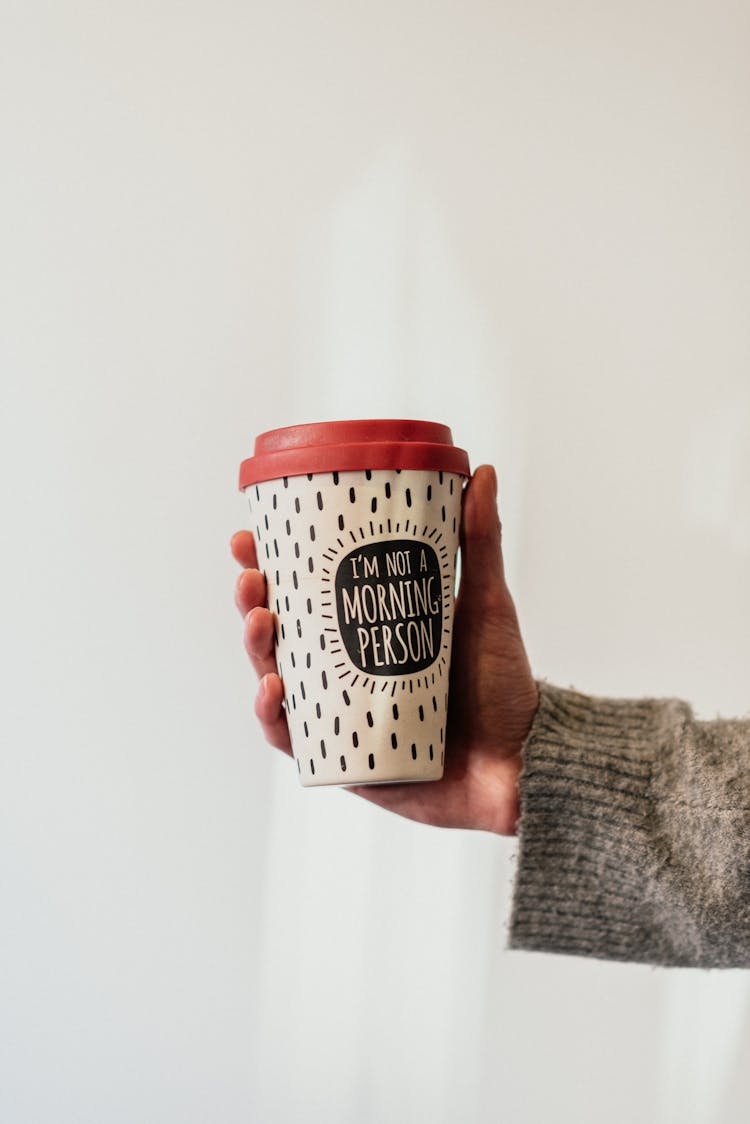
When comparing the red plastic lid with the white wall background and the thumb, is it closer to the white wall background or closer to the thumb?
the thumb

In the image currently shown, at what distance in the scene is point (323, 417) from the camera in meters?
1.08

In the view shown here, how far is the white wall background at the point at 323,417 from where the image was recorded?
1.03 meters

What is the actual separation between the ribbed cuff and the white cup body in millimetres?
129

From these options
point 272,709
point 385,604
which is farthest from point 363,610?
Result: point 272,709

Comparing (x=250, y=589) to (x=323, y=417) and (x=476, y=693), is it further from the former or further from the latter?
(x=323, y=417)

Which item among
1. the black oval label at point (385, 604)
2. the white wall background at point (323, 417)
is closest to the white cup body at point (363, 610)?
the black oval label at point (385, 604)

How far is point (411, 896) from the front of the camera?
3.69ft

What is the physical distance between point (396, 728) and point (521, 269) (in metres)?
0.64

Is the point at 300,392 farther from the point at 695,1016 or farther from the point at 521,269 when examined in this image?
the point at 695,1016

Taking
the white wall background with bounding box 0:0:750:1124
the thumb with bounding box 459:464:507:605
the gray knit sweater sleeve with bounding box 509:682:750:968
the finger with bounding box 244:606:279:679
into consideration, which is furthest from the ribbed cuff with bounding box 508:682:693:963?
the white wall background with bounding box 0:0:750:1124

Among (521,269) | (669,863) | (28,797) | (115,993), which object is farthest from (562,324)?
(115,993)

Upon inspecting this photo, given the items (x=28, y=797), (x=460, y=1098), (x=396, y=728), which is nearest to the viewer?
(x=396, y=728)

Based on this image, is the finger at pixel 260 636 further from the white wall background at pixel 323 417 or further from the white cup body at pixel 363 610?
the white wall background at pixel 323 417

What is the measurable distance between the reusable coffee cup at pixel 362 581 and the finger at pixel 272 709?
4 cm
